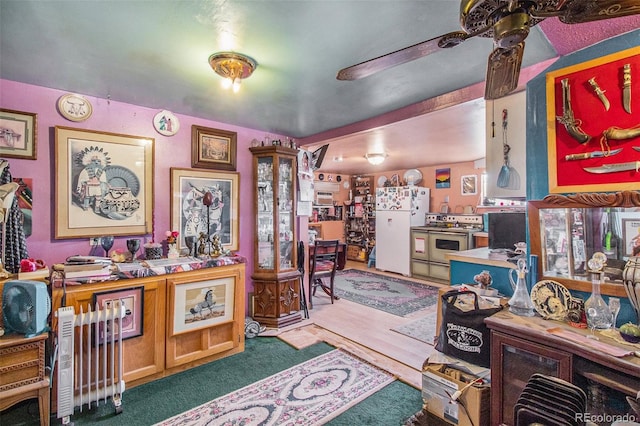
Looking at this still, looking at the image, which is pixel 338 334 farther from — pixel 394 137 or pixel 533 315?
pixel 394 137

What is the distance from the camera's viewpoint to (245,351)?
2902 mm

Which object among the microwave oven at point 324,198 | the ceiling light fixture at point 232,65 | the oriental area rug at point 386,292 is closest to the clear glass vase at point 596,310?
the ceiling light fixture at point 232,65

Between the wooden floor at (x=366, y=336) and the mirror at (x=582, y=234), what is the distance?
1.33m

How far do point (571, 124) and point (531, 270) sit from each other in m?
0.84

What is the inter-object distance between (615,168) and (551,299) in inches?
28.4

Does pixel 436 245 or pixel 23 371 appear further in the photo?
pixel 436 245

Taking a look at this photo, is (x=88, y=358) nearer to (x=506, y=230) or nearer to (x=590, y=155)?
(x=590, y=155)

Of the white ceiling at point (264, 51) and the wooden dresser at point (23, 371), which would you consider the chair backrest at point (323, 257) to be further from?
the wooden dresser at point (23, 371)

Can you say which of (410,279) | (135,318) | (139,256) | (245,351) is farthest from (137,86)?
(410,279)

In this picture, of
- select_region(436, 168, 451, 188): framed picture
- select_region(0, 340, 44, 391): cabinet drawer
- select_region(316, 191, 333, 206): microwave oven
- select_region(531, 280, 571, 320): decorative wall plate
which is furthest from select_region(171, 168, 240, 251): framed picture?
select_region(436, 168, 451, 188): framed picture

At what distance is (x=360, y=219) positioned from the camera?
314 inches

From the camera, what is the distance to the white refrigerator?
6.25m

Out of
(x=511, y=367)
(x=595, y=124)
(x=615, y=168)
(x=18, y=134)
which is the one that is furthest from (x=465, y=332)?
(x=18, y=134)

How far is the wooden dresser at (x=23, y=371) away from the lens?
170 centimetres
